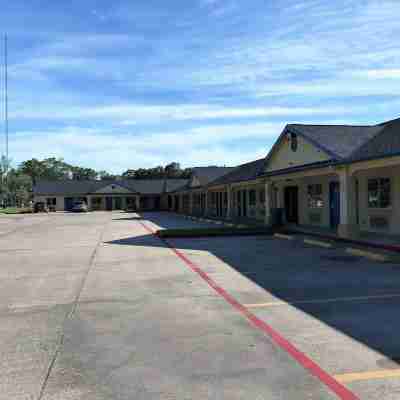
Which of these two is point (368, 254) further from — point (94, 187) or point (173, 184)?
point (94, 187)

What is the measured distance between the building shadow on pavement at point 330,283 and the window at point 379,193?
3.71 meters

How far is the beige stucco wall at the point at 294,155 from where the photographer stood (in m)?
19.8

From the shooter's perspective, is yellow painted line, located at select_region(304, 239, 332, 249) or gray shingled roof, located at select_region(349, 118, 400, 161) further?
yellow painted line, located at select_region(304, 239, 332, 249)

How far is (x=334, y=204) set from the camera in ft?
70.2

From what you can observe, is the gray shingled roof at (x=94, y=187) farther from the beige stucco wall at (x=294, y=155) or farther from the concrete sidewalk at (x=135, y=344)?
the concrete sidewalk at (x=135, y=344)

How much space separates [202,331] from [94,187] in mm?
69478

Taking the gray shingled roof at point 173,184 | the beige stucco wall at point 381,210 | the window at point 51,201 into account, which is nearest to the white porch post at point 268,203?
the beige stucco wall at point 381,210

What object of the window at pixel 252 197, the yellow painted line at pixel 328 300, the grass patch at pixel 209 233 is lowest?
the yellow painted line at pixel 328 300

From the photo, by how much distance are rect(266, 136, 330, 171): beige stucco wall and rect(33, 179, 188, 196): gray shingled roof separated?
159 feet

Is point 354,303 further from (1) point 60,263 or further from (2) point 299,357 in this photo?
(1) point 60,263

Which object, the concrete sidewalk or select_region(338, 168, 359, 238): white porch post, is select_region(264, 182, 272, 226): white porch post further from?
the concrete sidewalk

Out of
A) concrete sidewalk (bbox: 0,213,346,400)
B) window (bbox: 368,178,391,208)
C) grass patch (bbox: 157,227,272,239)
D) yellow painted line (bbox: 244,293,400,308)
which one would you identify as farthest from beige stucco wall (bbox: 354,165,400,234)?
yellow painted line (bbox: 244,293,400,308)

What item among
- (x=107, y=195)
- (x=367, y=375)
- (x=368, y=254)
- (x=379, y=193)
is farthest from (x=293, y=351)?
(x=107, y=195)

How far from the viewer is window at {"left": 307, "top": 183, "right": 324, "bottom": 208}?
74.5 ft
